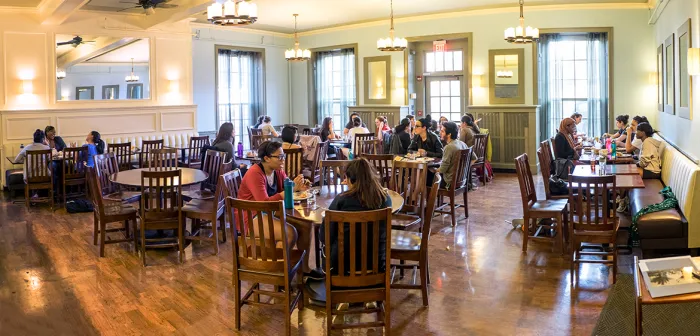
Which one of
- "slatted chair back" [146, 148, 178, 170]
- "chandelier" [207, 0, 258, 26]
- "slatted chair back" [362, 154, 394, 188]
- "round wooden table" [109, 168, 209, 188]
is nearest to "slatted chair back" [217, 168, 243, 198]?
"round wooden table" [109, 168, 209, 188]

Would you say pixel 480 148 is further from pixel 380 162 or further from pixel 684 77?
pixel 380 162

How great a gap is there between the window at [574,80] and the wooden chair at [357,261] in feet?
29.0

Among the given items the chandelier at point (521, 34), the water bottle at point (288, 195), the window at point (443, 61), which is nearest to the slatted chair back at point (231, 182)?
the water bottle at point (288, 195)

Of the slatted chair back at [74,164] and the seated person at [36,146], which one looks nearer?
the slatted chair back at [74,164]

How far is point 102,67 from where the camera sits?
10.9 m

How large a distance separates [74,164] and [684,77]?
815cm

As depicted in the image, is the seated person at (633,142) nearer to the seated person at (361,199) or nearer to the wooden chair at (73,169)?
the seated person at (361,199)

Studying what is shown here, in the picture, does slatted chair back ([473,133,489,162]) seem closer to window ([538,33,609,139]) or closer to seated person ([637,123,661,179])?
window ([538,33,609,139])

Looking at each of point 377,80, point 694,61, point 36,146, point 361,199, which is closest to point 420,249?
point 361,199

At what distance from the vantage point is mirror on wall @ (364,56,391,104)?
13094mm

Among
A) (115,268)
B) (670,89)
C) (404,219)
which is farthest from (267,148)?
(670,89)

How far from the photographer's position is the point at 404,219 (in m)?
4.99

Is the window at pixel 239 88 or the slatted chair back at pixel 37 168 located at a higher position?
the window at pixel 239 88

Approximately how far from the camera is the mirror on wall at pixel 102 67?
10.6m
